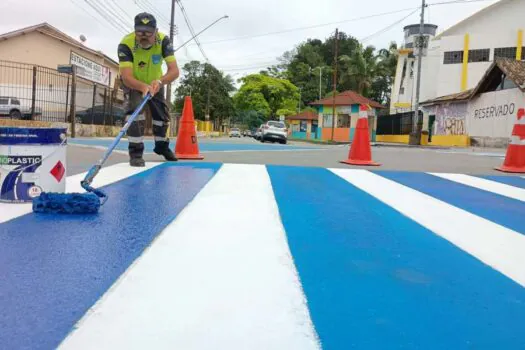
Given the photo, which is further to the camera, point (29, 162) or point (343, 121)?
point (343, 121)

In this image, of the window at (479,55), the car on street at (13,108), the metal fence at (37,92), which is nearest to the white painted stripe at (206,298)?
the metal fence at (37,92)

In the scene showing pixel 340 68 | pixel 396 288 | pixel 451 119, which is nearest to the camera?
pixel 396 288

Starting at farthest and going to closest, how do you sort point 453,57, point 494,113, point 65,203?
point 453,57 < point 494,113 < point 65,203

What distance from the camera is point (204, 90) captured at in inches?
2712

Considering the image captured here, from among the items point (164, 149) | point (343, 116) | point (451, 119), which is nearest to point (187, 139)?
point (164, 149)

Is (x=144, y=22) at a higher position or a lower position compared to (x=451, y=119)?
lower

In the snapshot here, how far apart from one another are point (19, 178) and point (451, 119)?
29.1 metres

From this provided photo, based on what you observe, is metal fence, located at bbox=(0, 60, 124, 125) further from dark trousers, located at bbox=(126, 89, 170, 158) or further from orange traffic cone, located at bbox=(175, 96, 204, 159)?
dark trousers, located at bbox=(126, 89, 170, 158)

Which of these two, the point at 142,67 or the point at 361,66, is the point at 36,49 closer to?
the point at 142,67

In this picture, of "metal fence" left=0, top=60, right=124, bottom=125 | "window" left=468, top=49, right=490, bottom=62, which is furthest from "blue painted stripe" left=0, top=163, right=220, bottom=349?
"window" left=468, top=49, right=490, bottom=62

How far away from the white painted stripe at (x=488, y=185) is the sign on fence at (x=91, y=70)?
1872 cm

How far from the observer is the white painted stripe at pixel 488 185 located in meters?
4.90

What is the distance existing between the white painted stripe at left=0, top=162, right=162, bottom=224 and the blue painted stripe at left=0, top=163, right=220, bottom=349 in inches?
7.3

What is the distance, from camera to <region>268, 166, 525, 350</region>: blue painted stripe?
154cm
